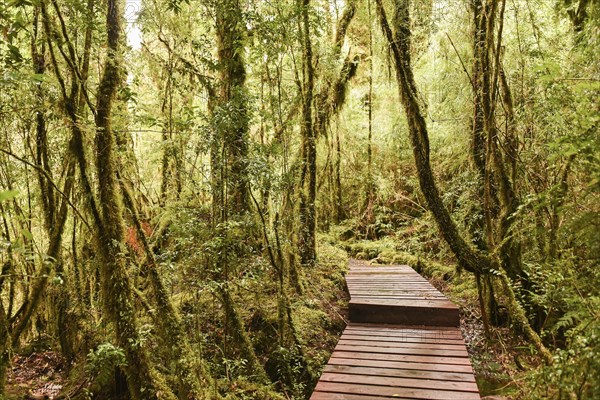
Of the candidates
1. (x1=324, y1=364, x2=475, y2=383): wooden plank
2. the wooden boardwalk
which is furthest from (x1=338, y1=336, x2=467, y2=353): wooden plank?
(x1=324, y1=364, x2=475, y2=383): wooden plank

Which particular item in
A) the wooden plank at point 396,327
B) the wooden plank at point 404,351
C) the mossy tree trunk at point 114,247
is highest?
the mossy tree trunk at point 114,247

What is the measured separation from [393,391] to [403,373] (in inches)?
17.5

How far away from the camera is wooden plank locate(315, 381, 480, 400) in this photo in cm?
379

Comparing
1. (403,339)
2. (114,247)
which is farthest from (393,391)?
(114,247)

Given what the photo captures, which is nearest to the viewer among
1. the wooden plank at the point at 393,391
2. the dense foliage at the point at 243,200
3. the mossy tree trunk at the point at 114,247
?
the wooden plank at the point at 393,391

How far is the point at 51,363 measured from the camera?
23.0 feet

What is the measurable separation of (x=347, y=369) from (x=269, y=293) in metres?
3.63

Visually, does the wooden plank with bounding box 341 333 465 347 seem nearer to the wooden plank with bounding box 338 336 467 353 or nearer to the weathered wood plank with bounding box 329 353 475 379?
the wooden plank with bounding box 338 336 467 353

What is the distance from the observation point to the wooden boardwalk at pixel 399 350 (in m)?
3.99

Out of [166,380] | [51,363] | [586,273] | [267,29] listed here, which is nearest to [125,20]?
[267,29]

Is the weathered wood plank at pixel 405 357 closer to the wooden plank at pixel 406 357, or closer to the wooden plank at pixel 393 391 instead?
the wooden plank at pixel 406 357

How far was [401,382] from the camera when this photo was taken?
4.14 metres

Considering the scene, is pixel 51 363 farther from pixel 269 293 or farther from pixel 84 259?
pixel 269 293

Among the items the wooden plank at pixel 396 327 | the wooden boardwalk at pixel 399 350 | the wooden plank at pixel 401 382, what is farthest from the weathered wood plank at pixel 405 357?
the wooden plank at pixel 396 327
